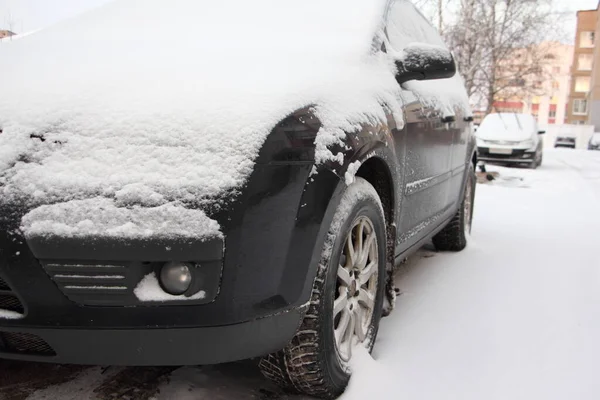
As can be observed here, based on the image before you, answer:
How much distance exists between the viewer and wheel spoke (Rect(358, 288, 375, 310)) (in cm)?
214

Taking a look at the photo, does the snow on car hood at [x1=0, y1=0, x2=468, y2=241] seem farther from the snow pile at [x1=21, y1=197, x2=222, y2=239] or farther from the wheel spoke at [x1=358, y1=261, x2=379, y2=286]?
the wheel spoke at [x1=358, y1=261, x2=379, y2=286]

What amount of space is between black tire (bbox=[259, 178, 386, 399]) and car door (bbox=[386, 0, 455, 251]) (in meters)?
0.73

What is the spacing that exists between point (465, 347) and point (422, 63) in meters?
1.32

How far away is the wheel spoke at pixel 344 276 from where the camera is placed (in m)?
1.93

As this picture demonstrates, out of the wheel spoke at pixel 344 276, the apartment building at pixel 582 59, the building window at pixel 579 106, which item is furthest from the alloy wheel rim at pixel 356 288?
the building window at pixel 579 106

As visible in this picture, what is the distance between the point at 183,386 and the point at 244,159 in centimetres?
101

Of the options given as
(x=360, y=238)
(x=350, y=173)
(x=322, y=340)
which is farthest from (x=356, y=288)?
(x=350, y=173)

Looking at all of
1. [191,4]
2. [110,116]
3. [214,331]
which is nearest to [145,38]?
[191,4]

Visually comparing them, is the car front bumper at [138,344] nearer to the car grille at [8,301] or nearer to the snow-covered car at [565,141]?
the car grille at [8,301]

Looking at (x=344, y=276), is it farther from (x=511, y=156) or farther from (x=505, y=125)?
(x=505, y=125)

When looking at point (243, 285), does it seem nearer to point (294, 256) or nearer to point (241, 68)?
point (294, 256)

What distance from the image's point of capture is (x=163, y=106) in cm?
162

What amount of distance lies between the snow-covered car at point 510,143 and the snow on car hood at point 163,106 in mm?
11848

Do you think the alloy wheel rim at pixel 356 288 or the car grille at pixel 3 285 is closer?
the car grille at pixel 3 285
